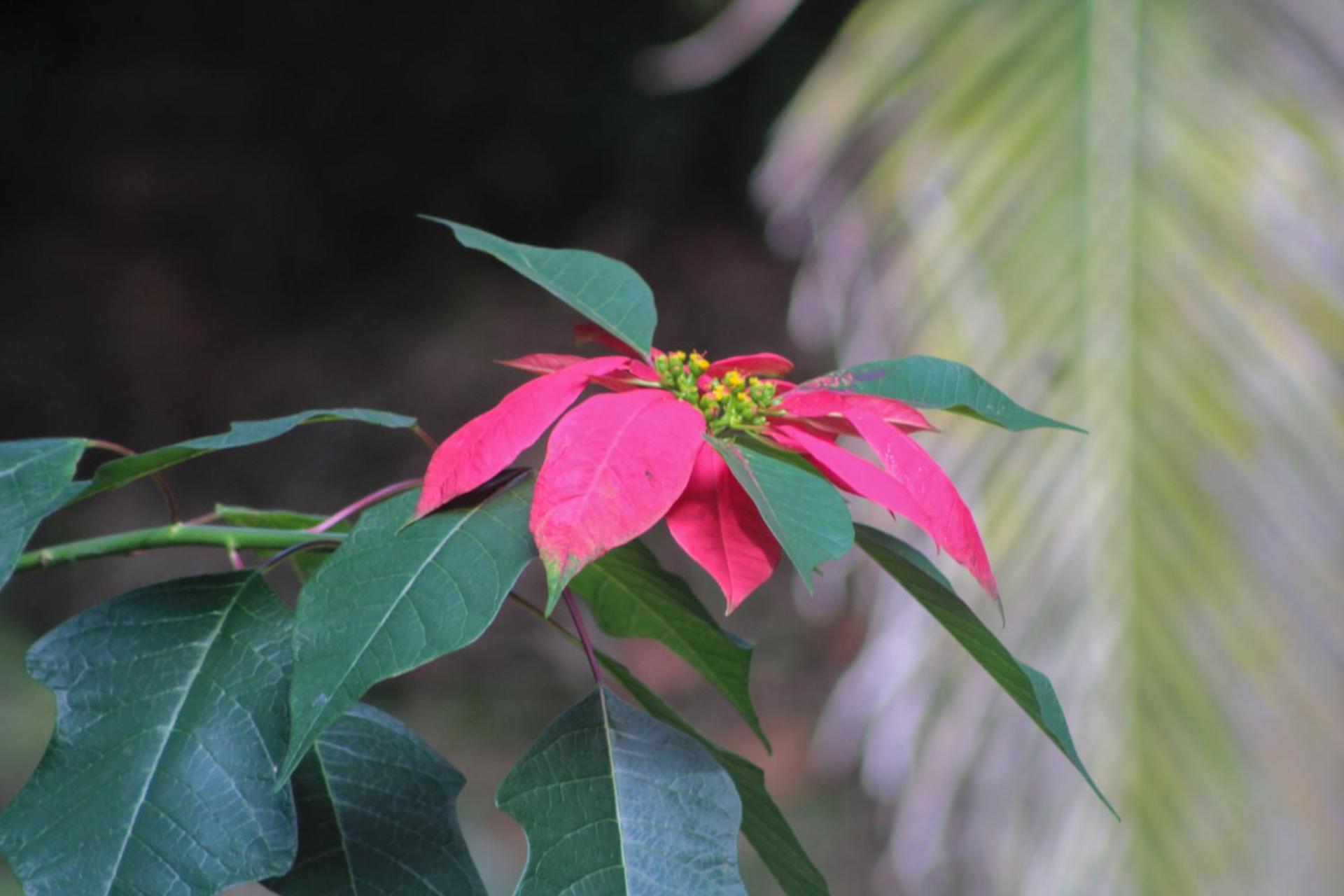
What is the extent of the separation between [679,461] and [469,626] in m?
0.06

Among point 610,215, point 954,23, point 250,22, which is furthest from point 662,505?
point 250,22

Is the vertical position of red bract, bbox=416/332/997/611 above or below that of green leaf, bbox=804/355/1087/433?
below

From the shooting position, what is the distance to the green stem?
35cm

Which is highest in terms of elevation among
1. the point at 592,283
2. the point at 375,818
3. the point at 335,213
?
the point at 592,283

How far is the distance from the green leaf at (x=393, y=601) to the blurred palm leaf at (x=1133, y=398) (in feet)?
2.58

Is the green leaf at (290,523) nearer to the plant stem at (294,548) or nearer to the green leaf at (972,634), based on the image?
the plant stem at (294,548)

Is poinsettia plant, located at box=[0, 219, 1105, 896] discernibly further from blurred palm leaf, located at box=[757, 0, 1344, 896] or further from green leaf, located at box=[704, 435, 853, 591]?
blurred palm leaf, located at box=[757, 0, 1344, 896]

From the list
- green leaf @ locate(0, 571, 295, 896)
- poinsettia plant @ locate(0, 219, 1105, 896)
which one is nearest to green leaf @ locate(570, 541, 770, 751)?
poinsettia plant @ locate(0, 219, 1105, 896)

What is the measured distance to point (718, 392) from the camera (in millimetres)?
342

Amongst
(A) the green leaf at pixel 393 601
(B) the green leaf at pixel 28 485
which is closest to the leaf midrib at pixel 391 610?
(A) the green leaf at pixel 393 601

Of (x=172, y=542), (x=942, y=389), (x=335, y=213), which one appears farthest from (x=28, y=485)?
(x=335, y=213)

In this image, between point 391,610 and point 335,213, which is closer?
point 391,610

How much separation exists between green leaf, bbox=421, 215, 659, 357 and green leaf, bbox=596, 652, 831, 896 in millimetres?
101

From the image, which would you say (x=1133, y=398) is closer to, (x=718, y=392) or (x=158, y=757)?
(x=718, y=392)
